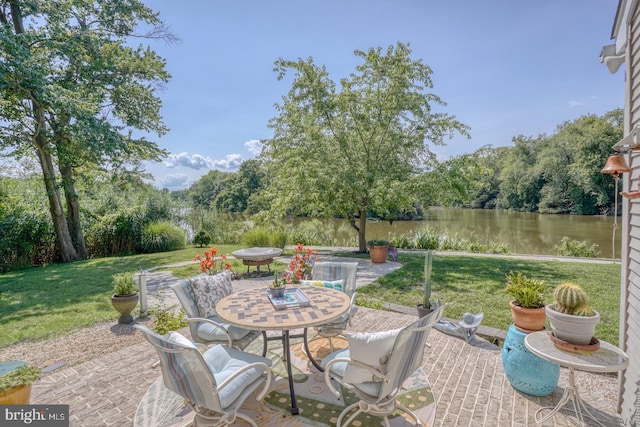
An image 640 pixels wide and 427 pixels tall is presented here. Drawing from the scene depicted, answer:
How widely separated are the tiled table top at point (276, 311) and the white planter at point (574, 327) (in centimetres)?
159

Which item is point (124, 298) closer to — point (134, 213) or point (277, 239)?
point (277, 239)

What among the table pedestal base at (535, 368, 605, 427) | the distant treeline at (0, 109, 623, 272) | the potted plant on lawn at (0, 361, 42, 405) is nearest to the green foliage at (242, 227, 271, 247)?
the distant treeline at (0, 109, 623, 272)

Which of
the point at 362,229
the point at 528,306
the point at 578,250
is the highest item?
the point at 362,229

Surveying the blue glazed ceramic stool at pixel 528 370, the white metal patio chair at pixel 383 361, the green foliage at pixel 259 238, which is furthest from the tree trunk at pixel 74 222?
the blue glazed ceramic stool at pixel 528 370

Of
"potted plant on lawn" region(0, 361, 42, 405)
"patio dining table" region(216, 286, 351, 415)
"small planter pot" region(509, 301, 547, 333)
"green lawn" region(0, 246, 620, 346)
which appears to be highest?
"patio dining table" region(216, 286, 351, 415)

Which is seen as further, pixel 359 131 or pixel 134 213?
pixel 134 213

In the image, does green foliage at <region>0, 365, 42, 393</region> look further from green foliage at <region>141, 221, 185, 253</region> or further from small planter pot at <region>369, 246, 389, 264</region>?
green foliage at <region>141, 221, 185, 253</region>

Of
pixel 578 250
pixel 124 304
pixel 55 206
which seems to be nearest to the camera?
pixel 124 304

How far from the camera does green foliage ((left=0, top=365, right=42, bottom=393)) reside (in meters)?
2.11

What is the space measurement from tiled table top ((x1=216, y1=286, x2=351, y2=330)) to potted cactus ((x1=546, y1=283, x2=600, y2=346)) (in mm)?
1606

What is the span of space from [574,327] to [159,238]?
11.9 meters

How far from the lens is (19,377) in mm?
2197

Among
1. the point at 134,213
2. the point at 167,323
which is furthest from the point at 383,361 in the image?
the point at 134,213

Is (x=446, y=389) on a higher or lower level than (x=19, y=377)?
lower
